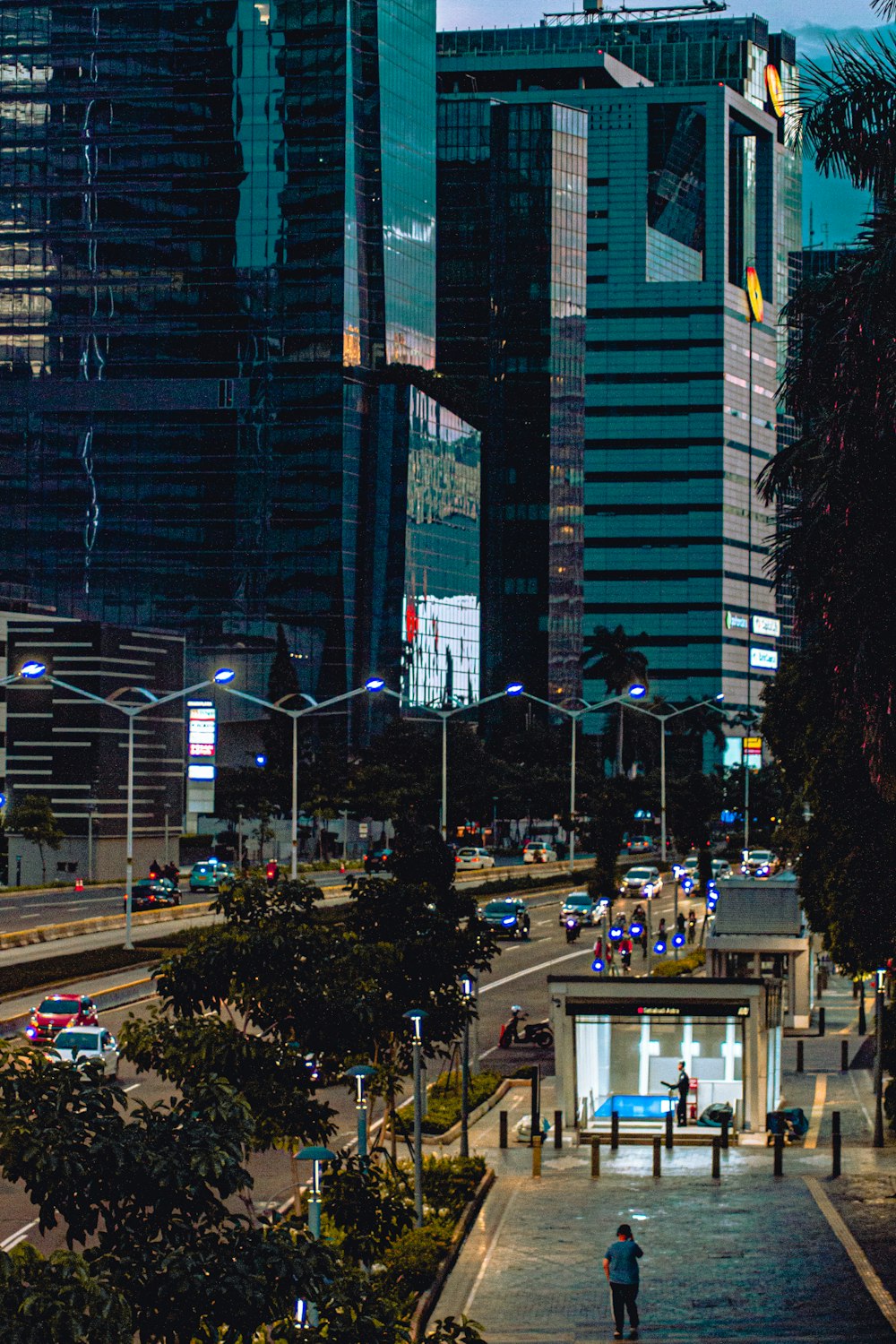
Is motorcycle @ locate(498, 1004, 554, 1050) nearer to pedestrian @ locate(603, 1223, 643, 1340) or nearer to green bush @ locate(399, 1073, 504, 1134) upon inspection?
green bush @ locate(399, 1073, 504, 1134)

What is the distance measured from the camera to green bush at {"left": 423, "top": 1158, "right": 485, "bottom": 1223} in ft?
117

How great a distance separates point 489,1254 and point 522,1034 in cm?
2804

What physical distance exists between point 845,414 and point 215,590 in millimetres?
161418

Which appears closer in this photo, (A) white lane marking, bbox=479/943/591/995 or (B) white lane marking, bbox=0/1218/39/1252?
(B) white lane marking, bbox=0/1218/39/1252

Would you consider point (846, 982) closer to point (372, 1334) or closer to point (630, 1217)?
point (630, 1217)

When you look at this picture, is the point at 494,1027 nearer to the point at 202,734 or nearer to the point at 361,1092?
the point at 361,1092

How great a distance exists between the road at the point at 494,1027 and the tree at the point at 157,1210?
18.1 m

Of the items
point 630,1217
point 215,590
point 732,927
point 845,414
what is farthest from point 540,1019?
point 215,590

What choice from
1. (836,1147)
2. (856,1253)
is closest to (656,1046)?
(836,1147)

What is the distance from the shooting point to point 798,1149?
43.3m

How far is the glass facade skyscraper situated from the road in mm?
76313

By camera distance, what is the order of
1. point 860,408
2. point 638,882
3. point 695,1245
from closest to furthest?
point 860,408, point 695,1245, point 638,882

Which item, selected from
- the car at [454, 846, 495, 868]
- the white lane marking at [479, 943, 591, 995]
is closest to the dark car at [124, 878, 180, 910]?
the white lane marking at [479, 943, 591, 995]

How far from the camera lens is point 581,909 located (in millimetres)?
94562
